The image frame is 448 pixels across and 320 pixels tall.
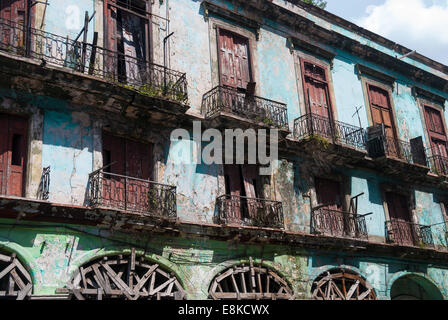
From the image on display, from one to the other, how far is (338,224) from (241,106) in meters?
4.47

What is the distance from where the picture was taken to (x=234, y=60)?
1535cm

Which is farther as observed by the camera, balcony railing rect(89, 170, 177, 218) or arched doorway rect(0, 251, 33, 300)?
balcony railing rect(89, 170, 177, 218)

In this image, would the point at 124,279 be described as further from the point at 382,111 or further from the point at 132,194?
the point at 382,111

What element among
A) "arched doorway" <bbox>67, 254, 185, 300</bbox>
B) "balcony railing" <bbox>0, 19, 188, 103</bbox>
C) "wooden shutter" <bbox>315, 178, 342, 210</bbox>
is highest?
"balcony railing" <bbox>0, 19, 188, 103</bbox>

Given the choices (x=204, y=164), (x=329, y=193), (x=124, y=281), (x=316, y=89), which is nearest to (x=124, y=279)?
(x=124, y=281)

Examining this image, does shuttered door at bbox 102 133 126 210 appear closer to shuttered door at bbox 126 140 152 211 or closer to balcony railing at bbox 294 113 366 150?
shuttered door at bbox 126 140 152 211

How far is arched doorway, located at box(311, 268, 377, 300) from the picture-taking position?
14211 mm

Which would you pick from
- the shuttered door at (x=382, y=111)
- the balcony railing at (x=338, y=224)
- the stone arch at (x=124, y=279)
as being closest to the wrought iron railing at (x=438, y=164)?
the shuttered door at (x=382, y=111)

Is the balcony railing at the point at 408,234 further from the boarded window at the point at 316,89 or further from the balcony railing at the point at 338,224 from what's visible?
the boarded window at the point at 316,89

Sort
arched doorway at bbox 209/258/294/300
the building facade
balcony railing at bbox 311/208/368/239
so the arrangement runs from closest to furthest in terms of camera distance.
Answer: the building facade, arched doorway at bbox 209/258/294/300, balcony railing at bbox 311/208/368/239

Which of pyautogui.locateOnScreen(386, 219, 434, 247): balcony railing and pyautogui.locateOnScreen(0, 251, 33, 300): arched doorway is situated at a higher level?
pyautogui.locateOnScreen(386, 219, 434, 247): balcony railing

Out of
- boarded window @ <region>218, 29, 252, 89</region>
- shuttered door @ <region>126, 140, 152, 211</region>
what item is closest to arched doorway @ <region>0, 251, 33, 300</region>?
shuttered door @ <region>126, 140, 152, 211</region>

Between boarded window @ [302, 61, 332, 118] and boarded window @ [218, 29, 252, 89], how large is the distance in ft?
7.49

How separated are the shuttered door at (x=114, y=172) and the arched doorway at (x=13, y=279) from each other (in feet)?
7.05
